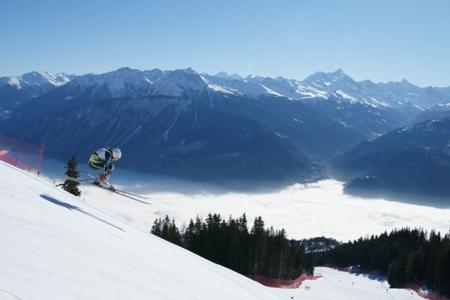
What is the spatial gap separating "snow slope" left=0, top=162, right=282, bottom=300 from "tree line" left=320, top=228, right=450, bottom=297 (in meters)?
82.9

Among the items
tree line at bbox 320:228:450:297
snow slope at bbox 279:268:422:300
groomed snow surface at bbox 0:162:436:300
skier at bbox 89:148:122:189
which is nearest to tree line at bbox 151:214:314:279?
snow slope at bbox 279:268:422:300

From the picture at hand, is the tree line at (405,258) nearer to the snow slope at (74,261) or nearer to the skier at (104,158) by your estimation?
the skier at (104,158)

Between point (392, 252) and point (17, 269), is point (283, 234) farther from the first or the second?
point (17, 269)

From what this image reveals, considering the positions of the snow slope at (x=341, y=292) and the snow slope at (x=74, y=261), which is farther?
the snow slope at (x=341, y=292)

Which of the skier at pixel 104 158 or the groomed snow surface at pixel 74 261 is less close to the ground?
the skier at pixel 104 158

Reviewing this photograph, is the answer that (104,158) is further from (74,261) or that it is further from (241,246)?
(241,246)

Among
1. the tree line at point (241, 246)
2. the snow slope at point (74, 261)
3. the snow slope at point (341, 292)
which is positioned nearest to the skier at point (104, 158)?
the snow slope at point (74, 261)

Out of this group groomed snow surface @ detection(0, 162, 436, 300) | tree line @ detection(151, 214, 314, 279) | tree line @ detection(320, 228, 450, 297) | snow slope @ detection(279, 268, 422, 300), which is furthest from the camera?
tree line @ detection(320, 228, 450, 297)

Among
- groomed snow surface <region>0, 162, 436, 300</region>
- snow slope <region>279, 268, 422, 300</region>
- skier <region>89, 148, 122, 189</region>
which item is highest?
skier <region>89, 148, 122, 189</region>

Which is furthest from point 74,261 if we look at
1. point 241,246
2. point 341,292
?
point 241,246

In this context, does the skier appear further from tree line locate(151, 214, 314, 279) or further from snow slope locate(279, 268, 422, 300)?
tree line locate(151, 214, 314, 279)

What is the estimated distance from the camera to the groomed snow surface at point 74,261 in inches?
311

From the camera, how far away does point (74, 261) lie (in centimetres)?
995

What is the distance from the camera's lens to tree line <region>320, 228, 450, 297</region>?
8903 cm
